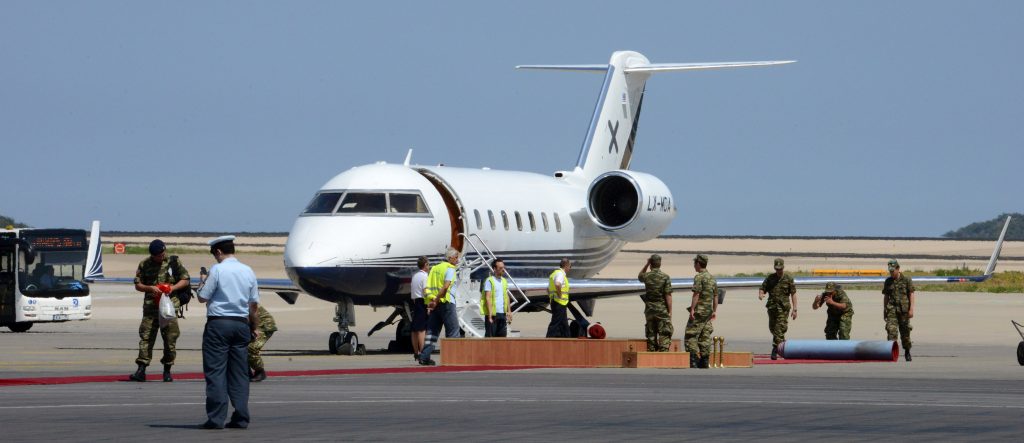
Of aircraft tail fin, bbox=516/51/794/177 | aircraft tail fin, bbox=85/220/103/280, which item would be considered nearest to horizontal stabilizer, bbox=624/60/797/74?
aircraft tail fin, bbox=516/51/794/177

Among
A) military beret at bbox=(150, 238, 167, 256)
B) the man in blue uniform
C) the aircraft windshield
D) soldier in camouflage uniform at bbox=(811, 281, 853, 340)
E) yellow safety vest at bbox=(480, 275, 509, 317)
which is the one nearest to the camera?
the man in blue uniform

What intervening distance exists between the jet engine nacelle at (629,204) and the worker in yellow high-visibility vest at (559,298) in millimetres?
5412

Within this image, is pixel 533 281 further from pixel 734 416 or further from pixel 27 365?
pixel 734 416

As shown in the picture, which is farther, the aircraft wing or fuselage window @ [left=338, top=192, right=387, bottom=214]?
the aircraft wing

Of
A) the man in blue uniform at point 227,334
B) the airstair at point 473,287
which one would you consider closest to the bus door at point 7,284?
the airstair at point 473,287

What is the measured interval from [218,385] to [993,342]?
935 inches

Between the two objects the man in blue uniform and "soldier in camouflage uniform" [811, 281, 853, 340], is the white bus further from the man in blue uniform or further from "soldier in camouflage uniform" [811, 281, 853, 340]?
the man in blue uniform

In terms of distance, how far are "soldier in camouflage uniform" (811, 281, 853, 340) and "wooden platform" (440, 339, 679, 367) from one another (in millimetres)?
5354

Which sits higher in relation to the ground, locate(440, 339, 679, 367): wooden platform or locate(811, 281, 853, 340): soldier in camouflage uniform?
locate(811, 281, 853, 340): soldier in camouflage uniform

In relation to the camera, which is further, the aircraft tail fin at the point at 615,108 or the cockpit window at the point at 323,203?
the aircraft tail fin at the point at 615,108

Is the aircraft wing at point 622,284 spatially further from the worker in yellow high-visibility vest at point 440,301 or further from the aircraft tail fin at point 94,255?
the aircraft tail fin at point 94,255

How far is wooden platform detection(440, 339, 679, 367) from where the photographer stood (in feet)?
82.3

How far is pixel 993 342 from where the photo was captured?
35031mm

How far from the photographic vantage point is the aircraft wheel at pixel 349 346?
28.0 m
